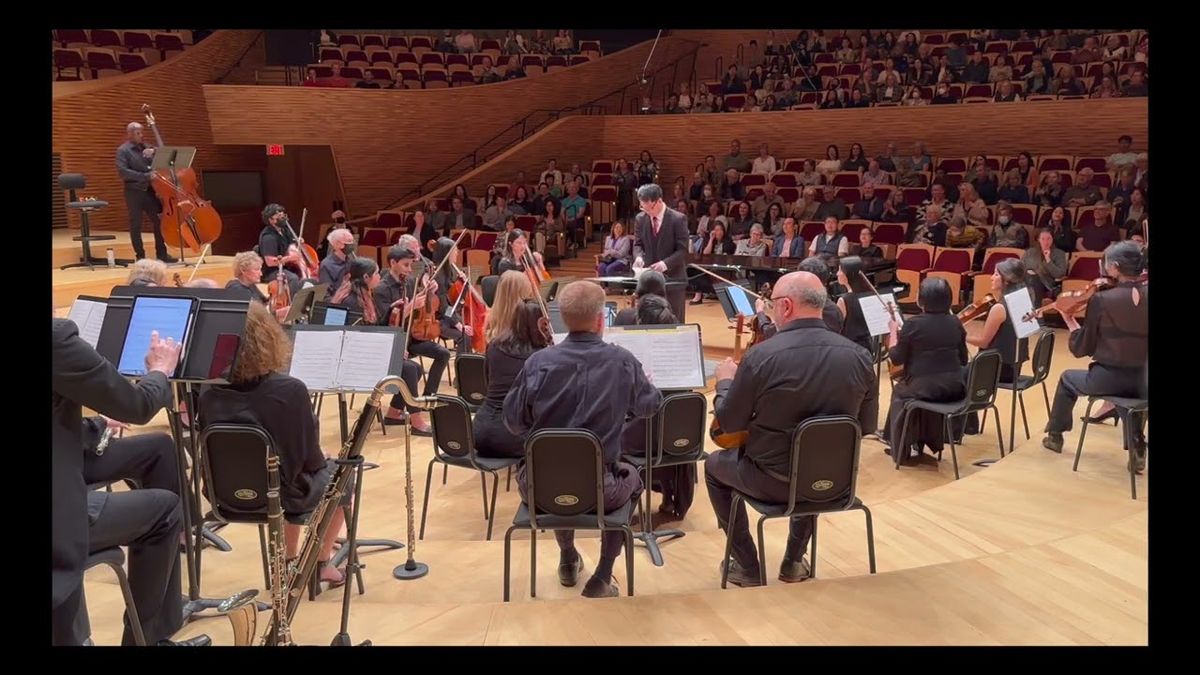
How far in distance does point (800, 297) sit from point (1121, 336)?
2.47 meters

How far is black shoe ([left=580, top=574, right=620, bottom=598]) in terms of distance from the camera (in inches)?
149

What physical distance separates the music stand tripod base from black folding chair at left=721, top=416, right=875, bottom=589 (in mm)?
1307

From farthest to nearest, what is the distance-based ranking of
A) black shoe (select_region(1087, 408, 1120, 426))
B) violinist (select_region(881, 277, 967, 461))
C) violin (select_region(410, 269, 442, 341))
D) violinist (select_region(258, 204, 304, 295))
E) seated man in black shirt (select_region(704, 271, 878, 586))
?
violinist (select_region(258, 204, 304, 295)) → violin (select_region(410, 269, 442, 341)) → black shoe (select_region(1087, 408, 1120, 426)) → violinist (select_region(881, 277, 967, 461)) → seated man in black shirt (select_region(704, 271, 878, 586))

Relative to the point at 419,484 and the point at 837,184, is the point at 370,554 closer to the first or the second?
the point at 419,484

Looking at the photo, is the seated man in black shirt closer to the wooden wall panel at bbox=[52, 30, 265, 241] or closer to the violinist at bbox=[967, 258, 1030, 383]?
the violinist at bbox=[967, 258, 1030, 383]

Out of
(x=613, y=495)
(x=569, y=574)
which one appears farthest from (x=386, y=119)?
(x=613, y=495)

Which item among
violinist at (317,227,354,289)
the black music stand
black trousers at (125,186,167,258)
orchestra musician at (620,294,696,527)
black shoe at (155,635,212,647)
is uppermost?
the black music stand


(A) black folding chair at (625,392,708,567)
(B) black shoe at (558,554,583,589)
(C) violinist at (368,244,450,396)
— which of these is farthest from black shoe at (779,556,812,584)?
(C) violinist at (368,244,450,396)

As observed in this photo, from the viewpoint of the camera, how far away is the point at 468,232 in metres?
13.6

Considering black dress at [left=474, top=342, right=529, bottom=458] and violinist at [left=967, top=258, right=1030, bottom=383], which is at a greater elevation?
violinist at [left=967, top=258, right=1030, bottom=383]

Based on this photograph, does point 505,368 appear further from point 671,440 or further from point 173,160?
point 173,160

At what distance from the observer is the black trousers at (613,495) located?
368cm

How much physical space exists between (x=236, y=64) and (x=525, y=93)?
15.3 ft

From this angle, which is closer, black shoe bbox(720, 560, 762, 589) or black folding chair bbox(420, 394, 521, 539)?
black shoe bbox(720, 560, 762, 589)
